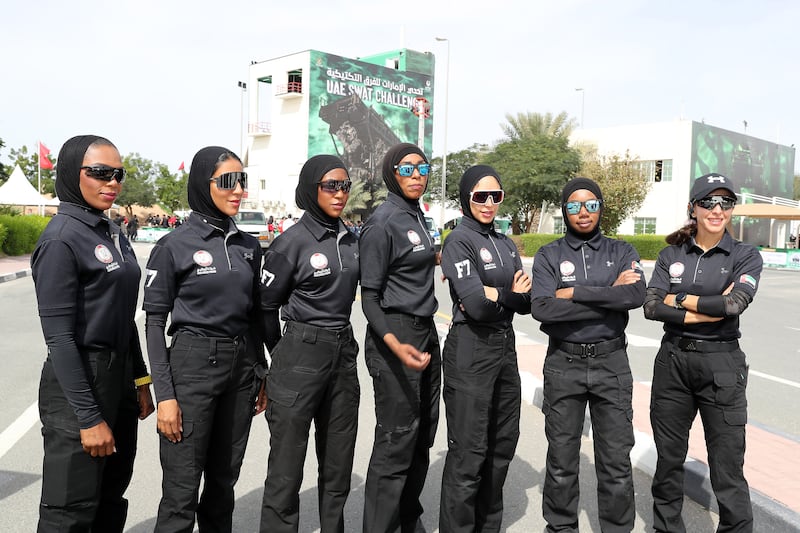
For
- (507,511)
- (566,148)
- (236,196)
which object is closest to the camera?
(236,196)

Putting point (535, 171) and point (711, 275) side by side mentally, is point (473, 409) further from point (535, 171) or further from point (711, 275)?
point (535, 171)

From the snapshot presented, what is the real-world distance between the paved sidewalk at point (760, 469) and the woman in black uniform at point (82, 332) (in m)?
3.39

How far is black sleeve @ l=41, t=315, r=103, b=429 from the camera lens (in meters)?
2.69

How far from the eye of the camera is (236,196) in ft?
10.9

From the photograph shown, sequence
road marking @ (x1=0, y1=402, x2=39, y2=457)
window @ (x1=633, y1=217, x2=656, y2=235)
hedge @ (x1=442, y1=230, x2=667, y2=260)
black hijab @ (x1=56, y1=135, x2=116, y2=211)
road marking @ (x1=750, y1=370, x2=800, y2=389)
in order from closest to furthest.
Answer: black hijab @ (x1=56, y1=135, x2=116, y2=211) → road marking @ (x1=0, y1=402, x2=39, y2=457) → road marking @ (x1=750, y1=370, x2=800, y2=389) → hedge @ (x1=442, y1=230, x2=667, y2=260) → window @ (x1=633, y1=217, x2=656, y2=235)

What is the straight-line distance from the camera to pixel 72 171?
2.91m

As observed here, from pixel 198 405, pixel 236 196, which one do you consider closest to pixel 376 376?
pixel 198 405

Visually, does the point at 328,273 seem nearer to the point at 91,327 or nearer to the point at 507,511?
the point at 91,327

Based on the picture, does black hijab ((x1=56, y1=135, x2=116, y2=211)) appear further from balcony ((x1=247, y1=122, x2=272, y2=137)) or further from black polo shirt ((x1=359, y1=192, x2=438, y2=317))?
balcony ((x1=247, y1=122, x2=272, y2=137))

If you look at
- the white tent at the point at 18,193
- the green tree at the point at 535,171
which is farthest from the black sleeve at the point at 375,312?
the green tree at the point at 535,171

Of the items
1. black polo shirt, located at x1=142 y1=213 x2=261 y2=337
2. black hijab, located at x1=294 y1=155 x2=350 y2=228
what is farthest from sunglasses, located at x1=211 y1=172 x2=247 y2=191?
black hijab, located at x1=294 y1=155 x2=350 y2=228

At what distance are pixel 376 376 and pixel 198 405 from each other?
2.90 ft

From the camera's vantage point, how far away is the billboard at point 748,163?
156ft

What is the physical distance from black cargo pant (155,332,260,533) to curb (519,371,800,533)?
8.15ft
